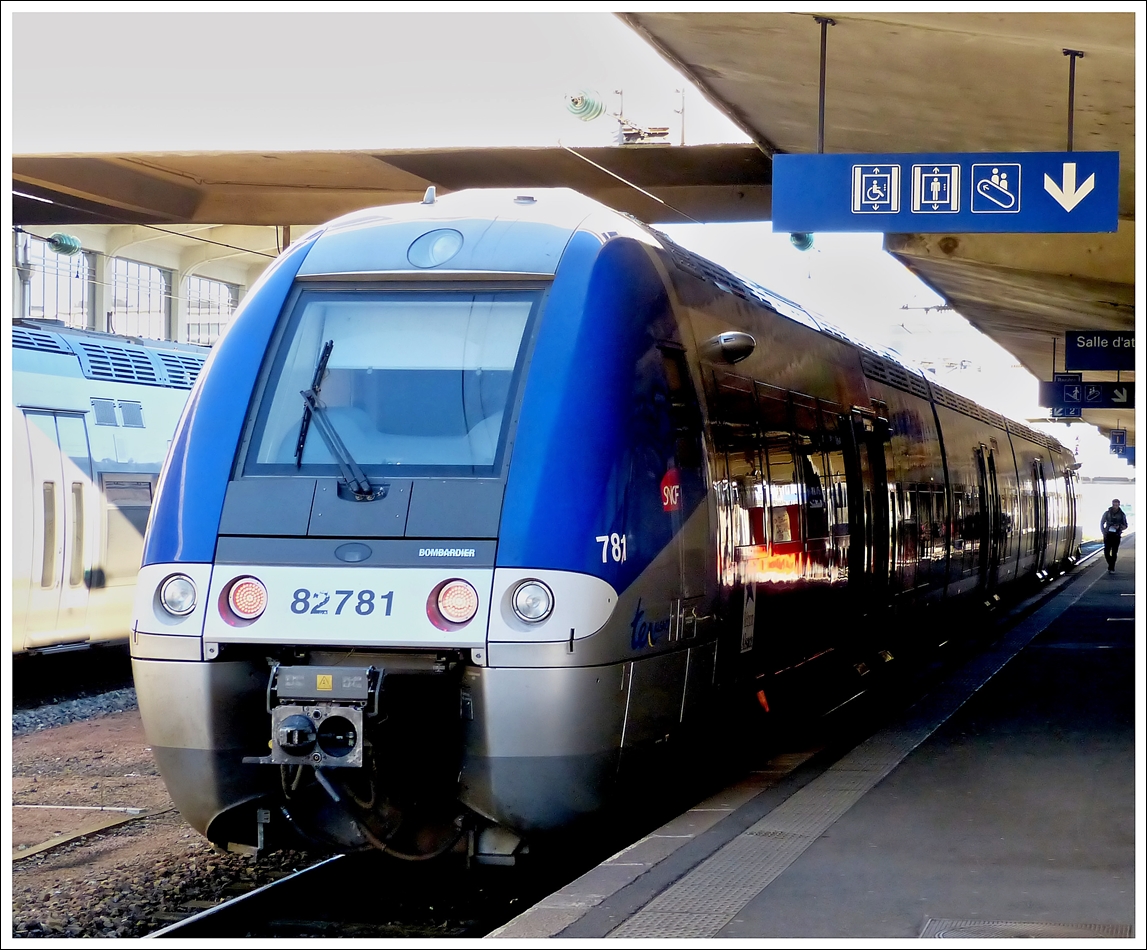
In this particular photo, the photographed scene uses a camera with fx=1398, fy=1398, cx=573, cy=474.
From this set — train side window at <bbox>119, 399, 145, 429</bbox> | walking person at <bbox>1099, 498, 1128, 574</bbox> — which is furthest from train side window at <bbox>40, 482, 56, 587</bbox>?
walking person at <bbox>1099, 498, 1128, 574</bbox>

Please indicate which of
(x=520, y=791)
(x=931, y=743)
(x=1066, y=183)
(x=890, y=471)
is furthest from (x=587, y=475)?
(x=890, y=471)

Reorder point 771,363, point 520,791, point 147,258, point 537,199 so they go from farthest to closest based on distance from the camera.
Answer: point 147,258, point 771,363, point 537,199, point 520,791

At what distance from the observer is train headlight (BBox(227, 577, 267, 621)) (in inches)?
213

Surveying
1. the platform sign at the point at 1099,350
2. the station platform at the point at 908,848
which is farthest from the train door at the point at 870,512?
the platform sign at the point at 1099,350

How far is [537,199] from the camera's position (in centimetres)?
658

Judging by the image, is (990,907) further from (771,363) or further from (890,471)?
(890,471)

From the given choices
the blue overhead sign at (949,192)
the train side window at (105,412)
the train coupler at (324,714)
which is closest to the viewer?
the train coupler at (324,714)

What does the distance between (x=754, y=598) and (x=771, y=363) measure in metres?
1.67

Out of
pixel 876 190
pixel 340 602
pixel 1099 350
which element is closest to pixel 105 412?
pixel 876 190

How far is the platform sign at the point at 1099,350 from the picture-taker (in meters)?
18.5

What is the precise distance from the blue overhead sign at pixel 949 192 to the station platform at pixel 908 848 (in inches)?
127

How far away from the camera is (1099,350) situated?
61.2ft

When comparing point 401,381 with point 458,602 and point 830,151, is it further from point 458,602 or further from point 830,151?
point 830,151

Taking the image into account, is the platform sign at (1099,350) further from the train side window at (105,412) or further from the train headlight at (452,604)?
the train headlight at (452,604)
